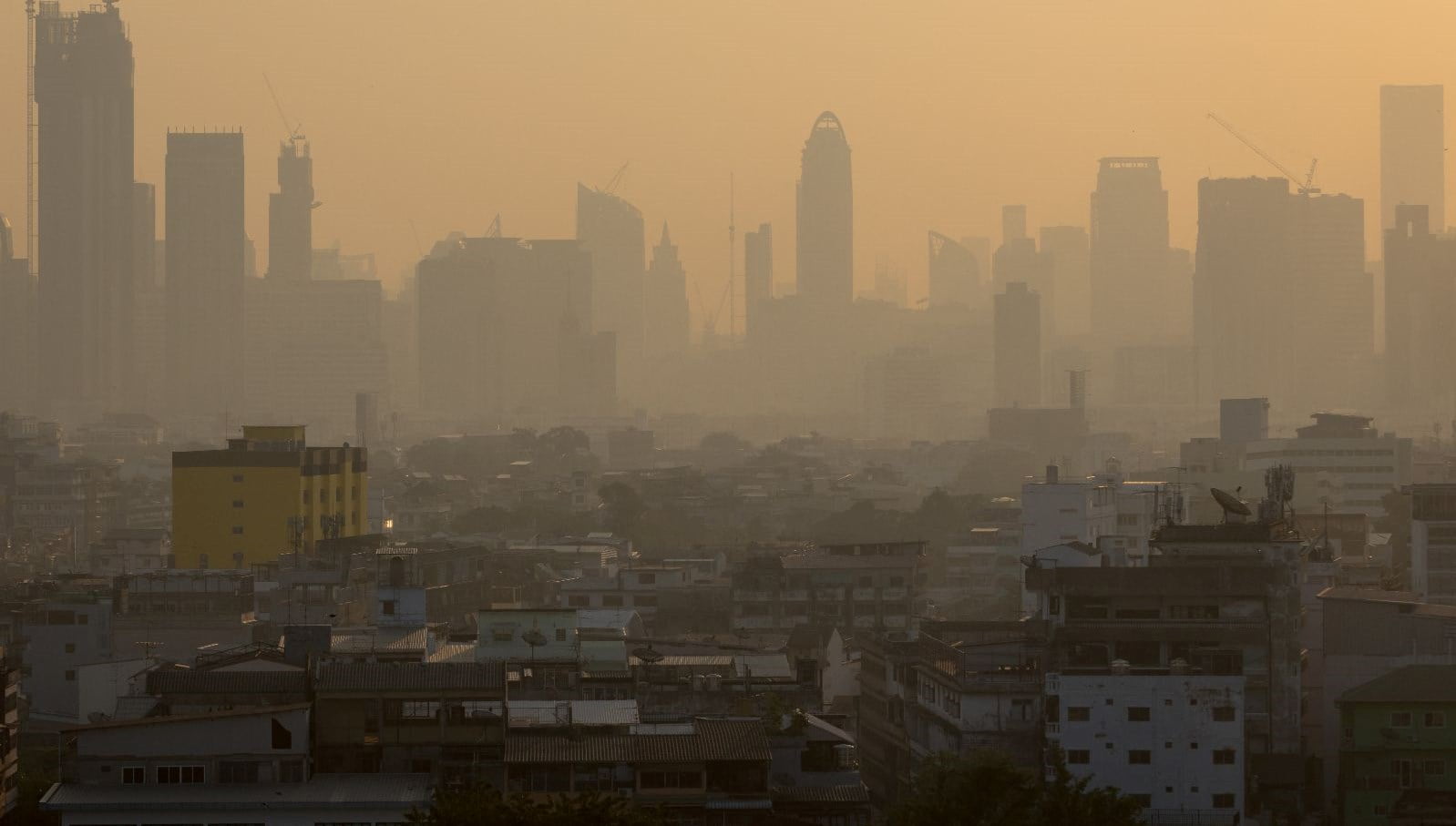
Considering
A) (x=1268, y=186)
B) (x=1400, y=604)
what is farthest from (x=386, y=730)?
(x=1268, y=186)

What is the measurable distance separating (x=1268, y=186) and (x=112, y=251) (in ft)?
252

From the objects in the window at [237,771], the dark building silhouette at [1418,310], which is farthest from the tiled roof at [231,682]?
the dark building silhouette at [1418,310]

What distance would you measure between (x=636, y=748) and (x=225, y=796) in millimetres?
3383

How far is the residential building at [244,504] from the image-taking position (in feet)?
200

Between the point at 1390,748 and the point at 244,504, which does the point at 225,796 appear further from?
the point at 244,504

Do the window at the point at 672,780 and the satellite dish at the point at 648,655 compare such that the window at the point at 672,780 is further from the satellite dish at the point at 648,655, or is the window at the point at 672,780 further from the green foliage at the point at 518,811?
the satellite dish at the point at 648,655

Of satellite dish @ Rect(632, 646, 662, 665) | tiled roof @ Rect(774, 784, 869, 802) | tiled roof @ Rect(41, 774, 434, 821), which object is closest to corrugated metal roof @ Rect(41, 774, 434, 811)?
tiled roof @ Rect(41, 774, 434, 821)

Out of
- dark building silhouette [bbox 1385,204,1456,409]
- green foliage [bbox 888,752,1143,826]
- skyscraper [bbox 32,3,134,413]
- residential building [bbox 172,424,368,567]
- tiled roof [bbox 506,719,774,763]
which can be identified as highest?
skyscraper [bbox 32,3,134,413]

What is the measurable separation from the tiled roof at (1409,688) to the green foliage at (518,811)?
10626 mm

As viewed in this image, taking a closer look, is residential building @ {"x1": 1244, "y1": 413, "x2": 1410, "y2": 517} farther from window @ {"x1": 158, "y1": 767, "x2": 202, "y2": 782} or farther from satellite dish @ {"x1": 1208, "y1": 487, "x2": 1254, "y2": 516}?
window @ {"x1": 158, "y1": 767, "x2": 202, "y2": 782}

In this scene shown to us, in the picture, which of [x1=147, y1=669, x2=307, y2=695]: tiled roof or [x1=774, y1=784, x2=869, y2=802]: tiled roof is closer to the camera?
[x1=147, y1=669, x2=307, y2=695]: tiled roof

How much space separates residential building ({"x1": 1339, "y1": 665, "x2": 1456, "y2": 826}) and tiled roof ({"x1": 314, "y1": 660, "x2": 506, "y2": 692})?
9369 millimetres

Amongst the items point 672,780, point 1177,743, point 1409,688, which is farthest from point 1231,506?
point 672,780

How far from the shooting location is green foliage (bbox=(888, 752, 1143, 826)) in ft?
72.7
